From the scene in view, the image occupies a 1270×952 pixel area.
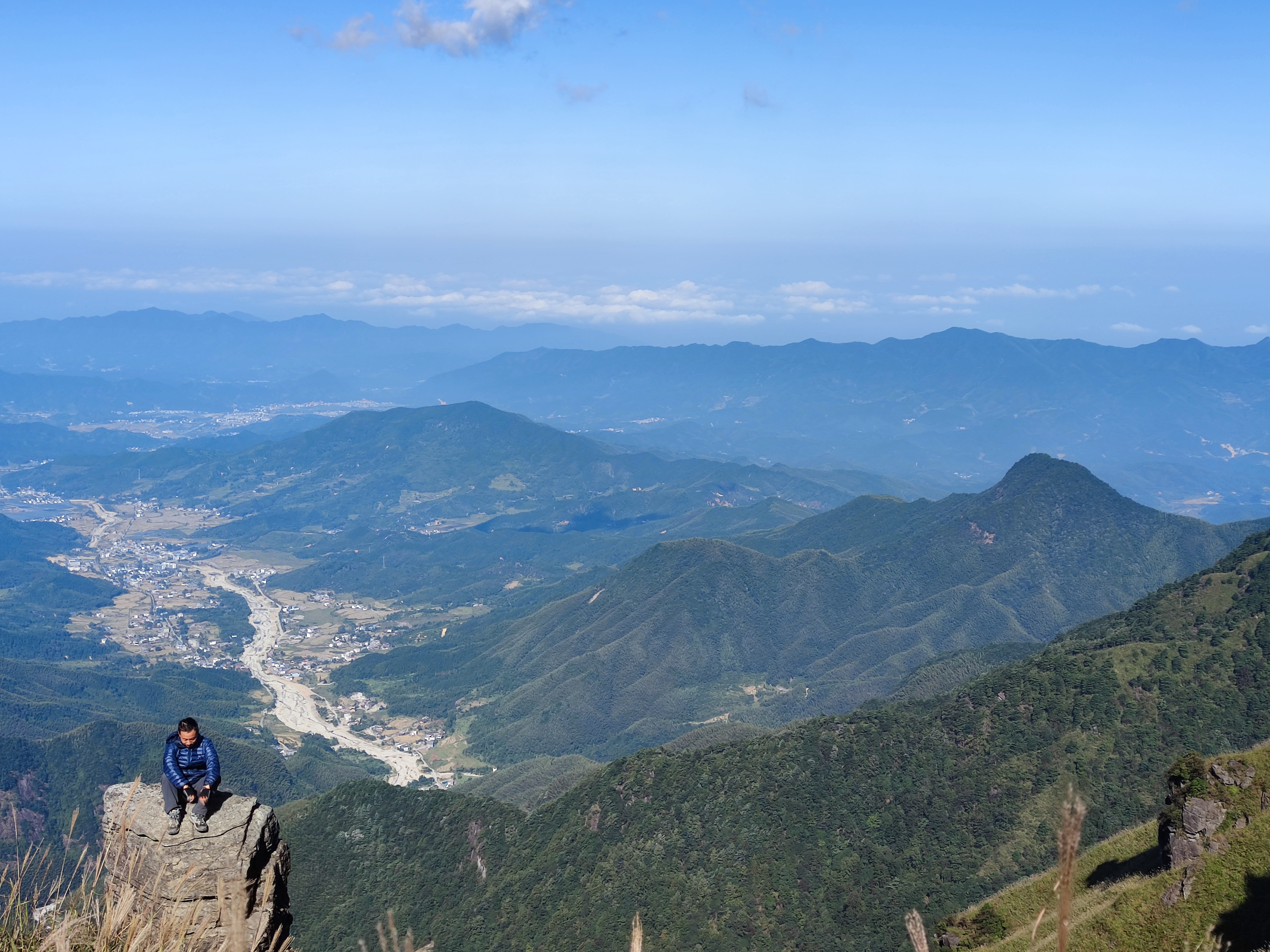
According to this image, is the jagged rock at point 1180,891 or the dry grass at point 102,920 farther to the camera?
the jagged rock at point 1180,891

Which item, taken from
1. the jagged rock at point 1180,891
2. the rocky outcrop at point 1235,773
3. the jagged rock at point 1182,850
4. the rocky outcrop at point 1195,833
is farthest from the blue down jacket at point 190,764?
the rocky outcrop at point 1235,773

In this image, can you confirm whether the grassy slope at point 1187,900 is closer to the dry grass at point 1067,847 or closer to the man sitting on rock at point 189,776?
the man sitting on rock at point 189,776

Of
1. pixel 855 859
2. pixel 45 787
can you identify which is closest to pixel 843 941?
pixel 855 859

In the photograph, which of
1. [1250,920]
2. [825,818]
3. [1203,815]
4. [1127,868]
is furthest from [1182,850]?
[825,818]

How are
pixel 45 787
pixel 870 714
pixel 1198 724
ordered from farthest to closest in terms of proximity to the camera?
pixel 45 787, pixel 870 714, pixel 1198 724

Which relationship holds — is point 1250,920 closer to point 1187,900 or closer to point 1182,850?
point 1187,900

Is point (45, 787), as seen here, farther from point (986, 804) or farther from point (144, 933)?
point (144, 933)
